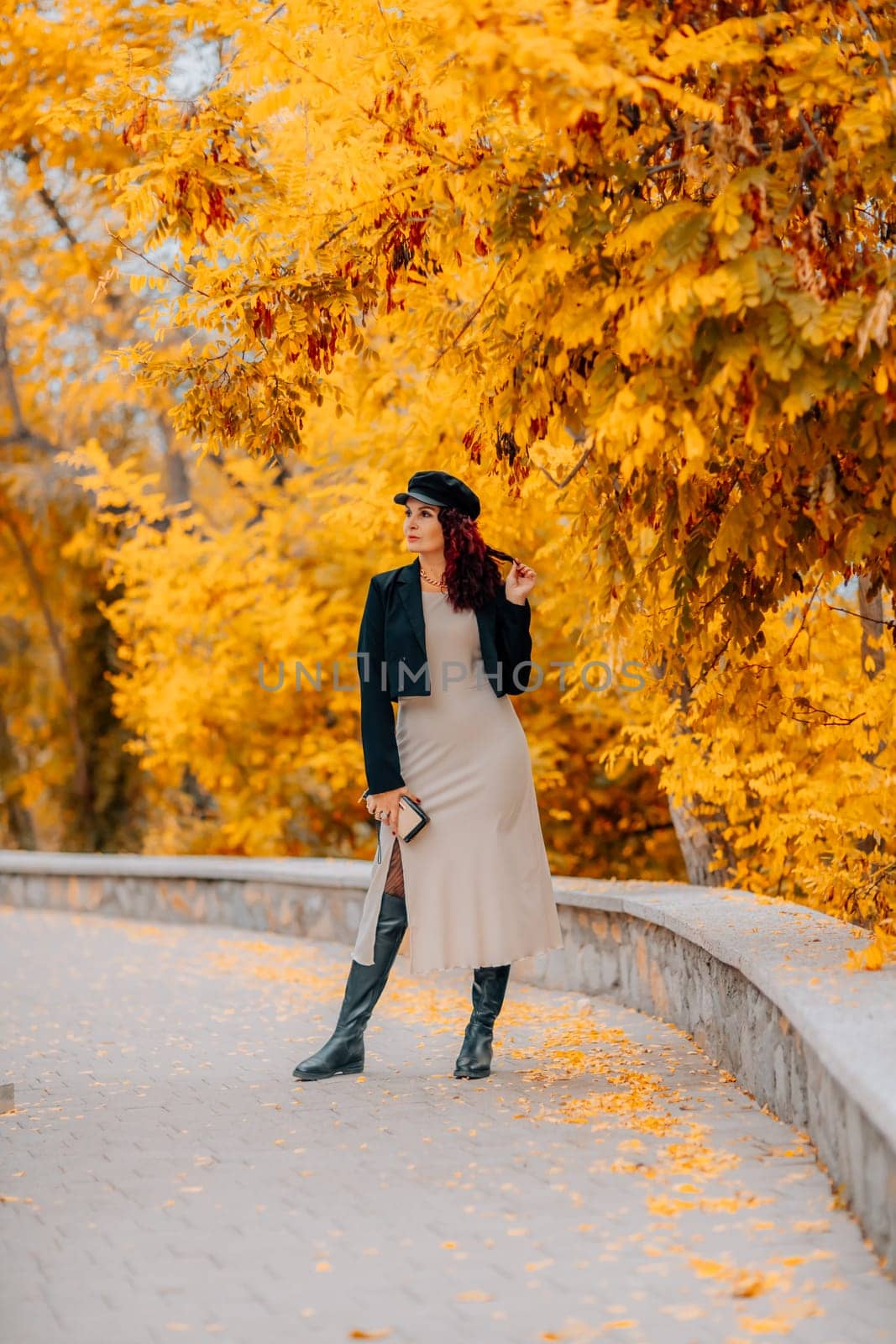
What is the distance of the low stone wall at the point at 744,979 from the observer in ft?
11.0

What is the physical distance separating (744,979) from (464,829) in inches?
37.8

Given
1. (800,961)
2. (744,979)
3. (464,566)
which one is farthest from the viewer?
(464,566)

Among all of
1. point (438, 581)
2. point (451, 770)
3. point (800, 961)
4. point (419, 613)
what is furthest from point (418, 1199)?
point (438, 581)

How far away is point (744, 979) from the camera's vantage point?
4.83 meters

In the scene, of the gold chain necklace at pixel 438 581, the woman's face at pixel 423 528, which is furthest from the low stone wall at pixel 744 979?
the woman's face at pixel 423 528

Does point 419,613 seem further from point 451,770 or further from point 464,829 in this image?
point 464,829

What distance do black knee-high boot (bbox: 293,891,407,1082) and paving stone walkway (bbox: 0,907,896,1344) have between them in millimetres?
75

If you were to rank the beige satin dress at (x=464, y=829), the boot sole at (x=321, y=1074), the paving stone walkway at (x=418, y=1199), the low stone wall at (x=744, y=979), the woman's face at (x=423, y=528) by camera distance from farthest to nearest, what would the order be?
the boot sole at (x=321, y=1074) → the woman's face at (x=423, y=528) → the beige satin dress at (x=464, y=829) → the low stone wall at (x=744, y=979) → the paving stone walkway at (x=418, y=1199)

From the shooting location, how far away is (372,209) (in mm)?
4980

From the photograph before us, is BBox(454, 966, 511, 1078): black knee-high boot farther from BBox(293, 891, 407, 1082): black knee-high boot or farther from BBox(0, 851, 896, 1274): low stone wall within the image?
BBox(0, 851, 896, 1274): low stone wall

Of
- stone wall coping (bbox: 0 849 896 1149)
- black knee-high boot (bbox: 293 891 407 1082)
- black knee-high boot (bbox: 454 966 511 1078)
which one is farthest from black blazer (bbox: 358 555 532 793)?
stone wall coping (bbox: 0 849 896 1149)

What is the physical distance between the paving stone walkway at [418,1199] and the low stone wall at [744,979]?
113mm

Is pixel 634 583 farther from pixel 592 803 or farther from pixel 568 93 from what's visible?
pixel 592 803

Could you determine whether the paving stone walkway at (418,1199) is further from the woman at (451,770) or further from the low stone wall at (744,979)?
the woman at (451,770)
